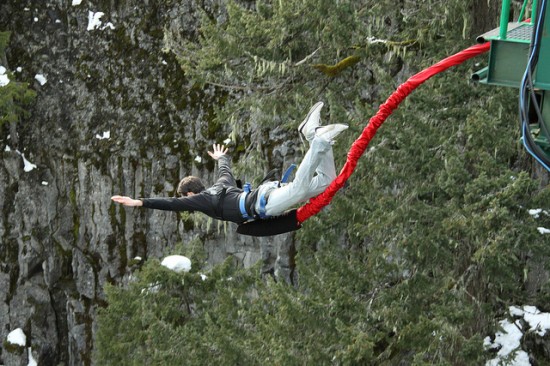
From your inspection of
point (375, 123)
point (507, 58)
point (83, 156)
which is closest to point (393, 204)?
point (375, 123)

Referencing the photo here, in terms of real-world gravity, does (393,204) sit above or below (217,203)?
below

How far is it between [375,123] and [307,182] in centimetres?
84

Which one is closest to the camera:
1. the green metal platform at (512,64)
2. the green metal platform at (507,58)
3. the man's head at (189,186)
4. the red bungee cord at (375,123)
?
the green metal platform at (512,64)

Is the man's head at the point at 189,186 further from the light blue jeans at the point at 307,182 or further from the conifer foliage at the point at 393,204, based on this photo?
the conifer foliage at the point at 393,204

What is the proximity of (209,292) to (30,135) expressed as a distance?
9.93 m

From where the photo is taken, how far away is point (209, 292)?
49.9ft

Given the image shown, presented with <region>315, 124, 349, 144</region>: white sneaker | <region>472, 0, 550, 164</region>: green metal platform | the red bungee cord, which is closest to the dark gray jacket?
the red bungee cord

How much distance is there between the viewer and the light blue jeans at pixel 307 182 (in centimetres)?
788

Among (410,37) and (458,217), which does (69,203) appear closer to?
(410,37)

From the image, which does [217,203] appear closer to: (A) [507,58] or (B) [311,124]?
(B) [311,124]

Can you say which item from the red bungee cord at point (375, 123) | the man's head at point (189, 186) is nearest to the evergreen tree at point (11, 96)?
the man's head at point (189, 186)

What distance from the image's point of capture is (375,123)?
25.0 feet

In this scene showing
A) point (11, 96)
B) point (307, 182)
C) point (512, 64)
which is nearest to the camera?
point (512, 64)

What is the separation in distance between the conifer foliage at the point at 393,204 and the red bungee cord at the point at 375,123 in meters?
1.99
